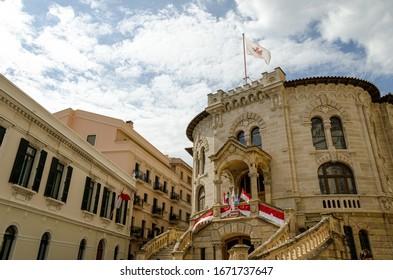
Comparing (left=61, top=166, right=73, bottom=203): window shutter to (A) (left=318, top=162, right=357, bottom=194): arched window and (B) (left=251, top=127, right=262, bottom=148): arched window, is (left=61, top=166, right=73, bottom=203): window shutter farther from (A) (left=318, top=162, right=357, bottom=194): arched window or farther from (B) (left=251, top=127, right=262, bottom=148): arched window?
(A) (left=318, top=162, right=357, bottom=194): arched window

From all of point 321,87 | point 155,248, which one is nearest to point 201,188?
point 155,248

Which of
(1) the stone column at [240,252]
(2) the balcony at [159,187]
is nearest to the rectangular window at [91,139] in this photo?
(2) the balcony at [159,187]

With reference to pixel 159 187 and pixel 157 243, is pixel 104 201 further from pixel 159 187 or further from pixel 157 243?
pixel 159 187

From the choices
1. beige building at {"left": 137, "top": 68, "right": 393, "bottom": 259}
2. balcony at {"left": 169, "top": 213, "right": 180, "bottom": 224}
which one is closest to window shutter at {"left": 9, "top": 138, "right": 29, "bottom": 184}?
beige building at {"left": 137, "top": 68, "right": 393, "bottom": 259}

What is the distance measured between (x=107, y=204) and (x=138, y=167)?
25.1 ft

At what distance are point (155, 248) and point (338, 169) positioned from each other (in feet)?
42.6

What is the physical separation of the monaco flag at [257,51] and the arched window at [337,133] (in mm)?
6475

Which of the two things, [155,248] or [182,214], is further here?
[182,214]

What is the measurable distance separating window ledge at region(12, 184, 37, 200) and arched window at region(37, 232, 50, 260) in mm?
2650

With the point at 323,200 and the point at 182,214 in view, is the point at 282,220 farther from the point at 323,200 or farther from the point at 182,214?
the point at 182,214

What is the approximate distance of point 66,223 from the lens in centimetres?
1755

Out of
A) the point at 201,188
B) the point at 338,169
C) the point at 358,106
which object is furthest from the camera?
the point at 201,188

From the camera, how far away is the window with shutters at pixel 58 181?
16.2 metres

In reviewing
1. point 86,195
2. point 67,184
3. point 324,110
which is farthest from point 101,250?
point 324,110
